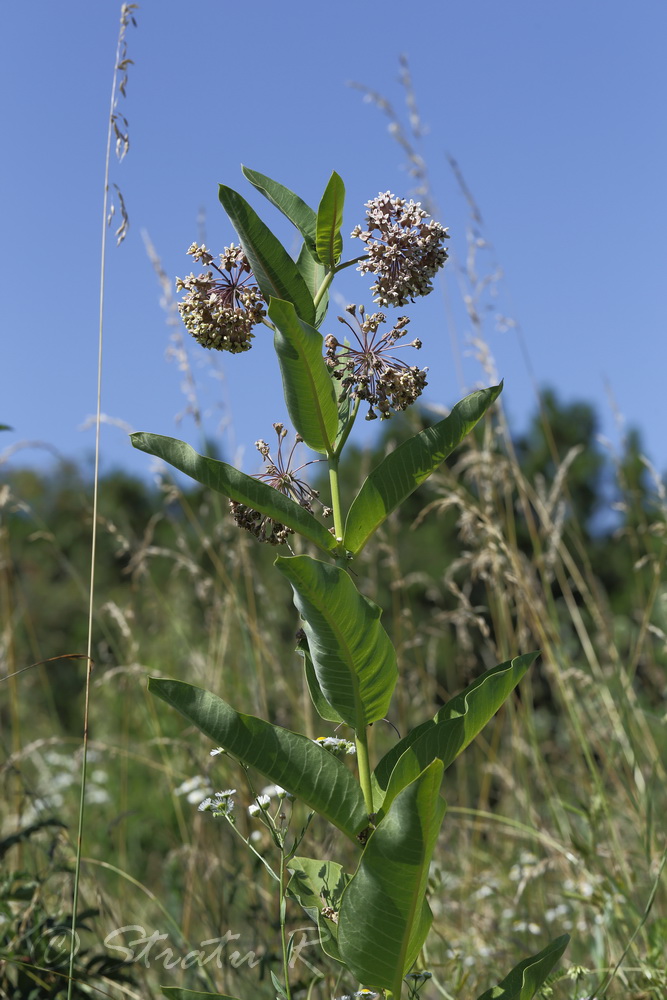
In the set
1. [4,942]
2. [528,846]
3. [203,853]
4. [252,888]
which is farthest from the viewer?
[528,846]

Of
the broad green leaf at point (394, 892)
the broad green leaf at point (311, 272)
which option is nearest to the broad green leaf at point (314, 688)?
the broad green leaf at point (394, 892)

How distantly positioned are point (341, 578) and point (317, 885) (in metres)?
0.49

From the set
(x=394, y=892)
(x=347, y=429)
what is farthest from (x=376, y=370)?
(x=394, y=892)

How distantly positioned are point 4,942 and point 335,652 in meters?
1.04

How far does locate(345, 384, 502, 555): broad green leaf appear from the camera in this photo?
1078 mm

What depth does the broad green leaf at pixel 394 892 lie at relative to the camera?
89cm

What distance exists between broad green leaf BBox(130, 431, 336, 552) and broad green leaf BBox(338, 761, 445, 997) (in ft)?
1.13

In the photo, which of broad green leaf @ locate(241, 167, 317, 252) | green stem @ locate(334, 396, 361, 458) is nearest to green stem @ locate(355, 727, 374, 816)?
green stem @ locate(334, 396, 361, 458)

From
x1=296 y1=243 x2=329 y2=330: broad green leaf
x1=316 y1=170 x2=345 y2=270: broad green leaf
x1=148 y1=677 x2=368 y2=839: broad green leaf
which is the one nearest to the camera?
x1=148 y1=677 x2=368 y2=839: broad green leaf

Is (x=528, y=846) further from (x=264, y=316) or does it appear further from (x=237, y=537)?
(x=264, y=316)

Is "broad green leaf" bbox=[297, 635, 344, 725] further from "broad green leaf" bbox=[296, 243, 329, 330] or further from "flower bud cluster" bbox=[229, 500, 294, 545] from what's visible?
"broad green leaf" bbox=[296, 243, 329, 330]

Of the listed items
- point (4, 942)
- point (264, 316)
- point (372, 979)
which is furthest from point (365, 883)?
point (4, 942)

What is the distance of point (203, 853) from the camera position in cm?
221

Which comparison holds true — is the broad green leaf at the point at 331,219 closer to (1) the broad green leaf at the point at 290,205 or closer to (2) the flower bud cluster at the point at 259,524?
(1) the broad green leaf at the point at 290,205
